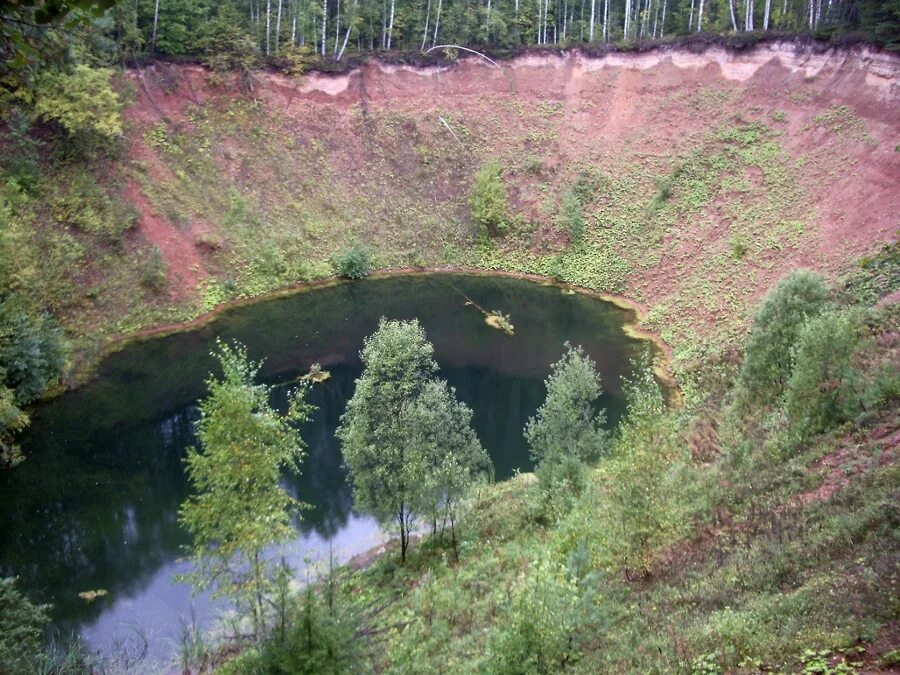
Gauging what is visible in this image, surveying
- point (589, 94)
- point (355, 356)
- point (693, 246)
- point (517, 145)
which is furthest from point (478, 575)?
point (589, 94)

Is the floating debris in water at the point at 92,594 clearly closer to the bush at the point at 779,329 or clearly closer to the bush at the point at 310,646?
the bush at the point at 310,646

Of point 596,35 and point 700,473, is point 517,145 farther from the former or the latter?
point 700,473

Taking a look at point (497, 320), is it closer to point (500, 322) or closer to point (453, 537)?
Result: point (500, 322)

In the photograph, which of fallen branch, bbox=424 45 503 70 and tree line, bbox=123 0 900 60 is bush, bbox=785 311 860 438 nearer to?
tree line, bbox=123 0 900 60

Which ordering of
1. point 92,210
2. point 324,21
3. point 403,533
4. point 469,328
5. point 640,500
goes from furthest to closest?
point 324,21
point 469,328
point 92,210
point 403,533
point 640,500

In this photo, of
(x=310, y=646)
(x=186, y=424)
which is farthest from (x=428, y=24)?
(x=310, y=646)
